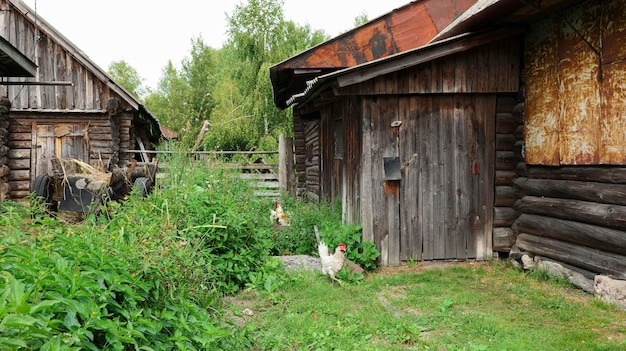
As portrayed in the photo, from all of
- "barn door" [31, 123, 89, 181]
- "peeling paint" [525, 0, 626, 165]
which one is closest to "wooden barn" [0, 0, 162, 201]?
"barn door" [31, 123, 89, 181]

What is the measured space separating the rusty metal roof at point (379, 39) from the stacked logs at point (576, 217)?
411 cm

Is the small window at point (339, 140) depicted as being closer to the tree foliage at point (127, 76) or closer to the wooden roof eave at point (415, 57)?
the wooden roof eave at point (415, 57)

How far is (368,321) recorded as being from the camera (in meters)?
5.08

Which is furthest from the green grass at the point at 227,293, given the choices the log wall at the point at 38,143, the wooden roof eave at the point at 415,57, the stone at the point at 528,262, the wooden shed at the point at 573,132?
the log wall at the point at 38,143

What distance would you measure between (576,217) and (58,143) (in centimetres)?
1292

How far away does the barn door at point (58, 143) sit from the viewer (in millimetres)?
13773

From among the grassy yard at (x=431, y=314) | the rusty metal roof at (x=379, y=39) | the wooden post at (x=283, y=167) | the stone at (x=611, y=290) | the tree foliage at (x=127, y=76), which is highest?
the tree foliage at (x=127, y=76)

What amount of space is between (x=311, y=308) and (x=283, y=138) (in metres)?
9.08

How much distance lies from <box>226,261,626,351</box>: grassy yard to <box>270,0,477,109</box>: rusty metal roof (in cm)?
475

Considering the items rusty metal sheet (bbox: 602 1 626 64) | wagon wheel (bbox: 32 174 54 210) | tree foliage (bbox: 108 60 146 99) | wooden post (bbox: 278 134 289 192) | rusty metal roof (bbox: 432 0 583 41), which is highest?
tree foliage (bbox: 108 60 146 99)

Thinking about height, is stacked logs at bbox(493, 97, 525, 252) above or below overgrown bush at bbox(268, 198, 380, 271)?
above

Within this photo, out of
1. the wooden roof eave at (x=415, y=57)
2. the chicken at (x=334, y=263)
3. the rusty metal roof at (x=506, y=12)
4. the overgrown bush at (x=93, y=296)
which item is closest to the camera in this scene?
the overgrown bush at (x=93, y=296)

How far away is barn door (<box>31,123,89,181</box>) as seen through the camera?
13.8 m

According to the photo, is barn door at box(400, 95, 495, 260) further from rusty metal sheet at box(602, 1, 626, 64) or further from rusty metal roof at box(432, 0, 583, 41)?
rusty metal sheet at box(602, 1, 626, 64)
